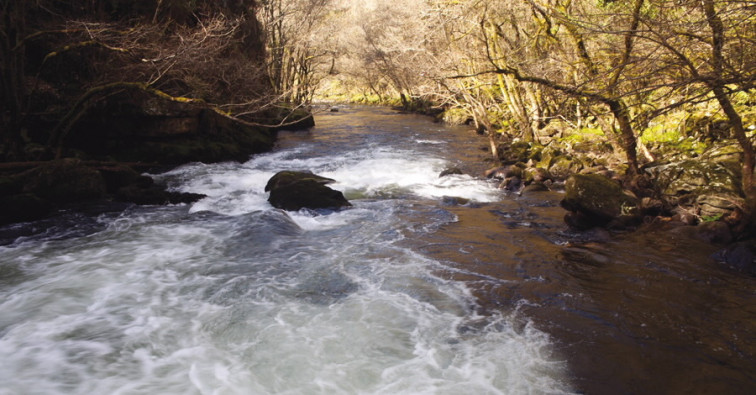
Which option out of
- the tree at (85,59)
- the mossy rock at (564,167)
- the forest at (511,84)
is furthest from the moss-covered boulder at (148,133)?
the mossy rock at (564,167)

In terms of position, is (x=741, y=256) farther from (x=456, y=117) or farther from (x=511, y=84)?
(x=456, y=117)

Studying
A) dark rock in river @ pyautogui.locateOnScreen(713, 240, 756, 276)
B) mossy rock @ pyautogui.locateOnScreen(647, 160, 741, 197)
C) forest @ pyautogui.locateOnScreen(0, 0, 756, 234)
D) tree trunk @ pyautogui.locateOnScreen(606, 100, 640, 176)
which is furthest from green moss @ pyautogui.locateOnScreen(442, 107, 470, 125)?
dark rock in river @ pyautogui.locateOnScreen(713, 240, 756, 276)

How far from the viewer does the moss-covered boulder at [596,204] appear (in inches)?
375

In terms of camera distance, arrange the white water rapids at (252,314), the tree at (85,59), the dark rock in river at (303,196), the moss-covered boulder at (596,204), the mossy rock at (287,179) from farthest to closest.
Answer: the mossy rock at (287,179) < the dark rock in river at (303,196) < the tree at (85,59) < the moss-covered boulder at (596,204) < the white water rapids at (252,314)

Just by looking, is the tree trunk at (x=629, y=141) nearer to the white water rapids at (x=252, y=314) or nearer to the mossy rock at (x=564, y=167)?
the mossy rock at (x=564, y=167)

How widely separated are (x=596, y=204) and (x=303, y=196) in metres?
7.08

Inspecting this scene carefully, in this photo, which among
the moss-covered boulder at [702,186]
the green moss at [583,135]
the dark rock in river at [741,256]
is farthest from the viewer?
the green moss at [583,135]

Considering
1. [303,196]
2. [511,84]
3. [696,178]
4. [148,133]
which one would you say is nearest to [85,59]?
[148,133]

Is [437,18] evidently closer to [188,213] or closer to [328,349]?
[188,213]

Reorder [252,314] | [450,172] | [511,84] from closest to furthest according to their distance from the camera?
[252,314] → [450,172] → [511,84]

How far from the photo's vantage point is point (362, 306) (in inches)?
258

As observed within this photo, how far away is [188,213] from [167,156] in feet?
20.9

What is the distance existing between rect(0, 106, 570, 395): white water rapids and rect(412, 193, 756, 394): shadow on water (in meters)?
0.43

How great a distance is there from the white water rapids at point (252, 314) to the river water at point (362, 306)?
0.09 ft
